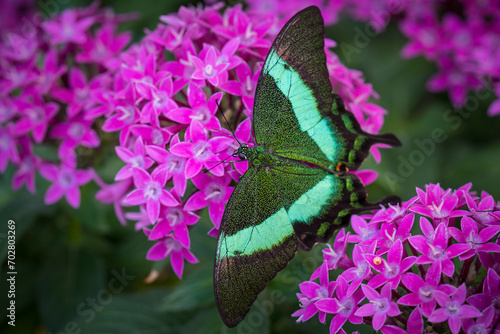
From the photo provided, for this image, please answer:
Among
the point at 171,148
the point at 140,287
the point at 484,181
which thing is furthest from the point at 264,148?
the point at 140,287

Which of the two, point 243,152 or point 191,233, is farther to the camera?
point 191,233

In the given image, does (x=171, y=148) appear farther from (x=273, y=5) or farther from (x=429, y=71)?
(x=429, y=71)

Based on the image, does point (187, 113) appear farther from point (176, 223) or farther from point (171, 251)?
point (171, 251)

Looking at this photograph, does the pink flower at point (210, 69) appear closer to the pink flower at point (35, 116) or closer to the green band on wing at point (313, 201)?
the green band on wing at point (313, 201)

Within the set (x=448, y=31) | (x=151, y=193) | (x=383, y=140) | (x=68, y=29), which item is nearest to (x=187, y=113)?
(x=151, y=193)

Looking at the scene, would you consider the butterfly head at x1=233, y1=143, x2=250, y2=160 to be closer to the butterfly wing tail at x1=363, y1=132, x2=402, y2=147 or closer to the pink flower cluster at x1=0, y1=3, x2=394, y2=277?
the pink flower cluster at x1=0, y1=3, x2=394, y2=277

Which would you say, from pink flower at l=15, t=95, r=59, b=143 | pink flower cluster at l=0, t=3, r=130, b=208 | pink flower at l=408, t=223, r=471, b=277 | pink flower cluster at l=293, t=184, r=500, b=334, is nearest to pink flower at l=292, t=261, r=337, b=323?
pink flower cluster at l=293, t=184, r=500, b=334
